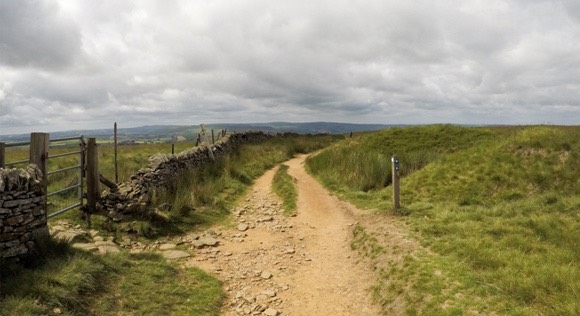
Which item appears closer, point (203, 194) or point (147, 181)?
point (147, 181)

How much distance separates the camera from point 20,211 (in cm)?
628

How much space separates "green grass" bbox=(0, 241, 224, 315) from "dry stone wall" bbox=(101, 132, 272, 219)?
8.94ft

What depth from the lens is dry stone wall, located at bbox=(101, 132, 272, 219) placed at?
9.70 metres

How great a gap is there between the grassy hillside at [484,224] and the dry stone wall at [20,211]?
650 centimetres

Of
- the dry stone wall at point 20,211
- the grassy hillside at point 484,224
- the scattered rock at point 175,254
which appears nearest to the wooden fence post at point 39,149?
the dry stone wall at point 20,211

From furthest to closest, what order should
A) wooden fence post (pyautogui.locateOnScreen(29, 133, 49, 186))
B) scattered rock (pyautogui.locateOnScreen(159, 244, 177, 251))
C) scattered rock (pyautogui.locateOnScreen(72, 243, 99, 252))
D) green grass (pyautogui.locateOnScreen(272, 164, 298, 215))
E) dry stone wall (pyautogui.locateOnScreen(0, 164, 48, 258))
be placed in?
green grass (pyautogui.locateOnScreen(272, 164, 298, 215)), scattered rock (pyautogui.locateOnScreen(159, 244, 177, 251)), wooden fence post (pyautogui.locateOnScreen(29, 133, 49, 186)), scattered rock (pyautogui.locateOnScreen(72, 243, 99, 252)), dry stone wall (pyautogui.locateOnScreen(0, 164, 48, 258))

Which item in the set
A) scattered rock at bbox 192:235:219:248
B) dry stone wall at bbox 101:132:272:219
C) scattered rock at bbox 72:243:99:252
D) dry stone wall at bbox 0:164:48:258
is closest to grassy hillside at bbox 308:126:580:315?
scattered rock at bbox 192:235:219:248

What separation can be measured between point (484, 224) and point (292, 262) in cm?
458

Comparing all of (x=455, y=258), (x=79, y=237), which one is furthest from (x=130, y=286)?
(x=455, y=258)

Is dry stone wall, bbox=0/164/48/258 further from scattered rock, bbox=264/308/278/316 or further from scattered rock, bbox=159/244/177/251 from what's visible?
scattered rock, bbox=264/308/278/316

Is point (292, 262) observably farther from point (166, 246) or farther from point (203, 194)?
point (203, 194)

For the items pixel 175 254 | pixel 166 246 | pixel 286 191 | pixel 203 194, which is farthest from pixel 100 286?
pixel 286 191

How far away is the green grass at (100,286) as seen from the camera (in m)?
5.06

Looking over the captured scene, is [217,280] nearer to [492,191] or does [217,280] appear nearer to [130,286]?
[130,286]
